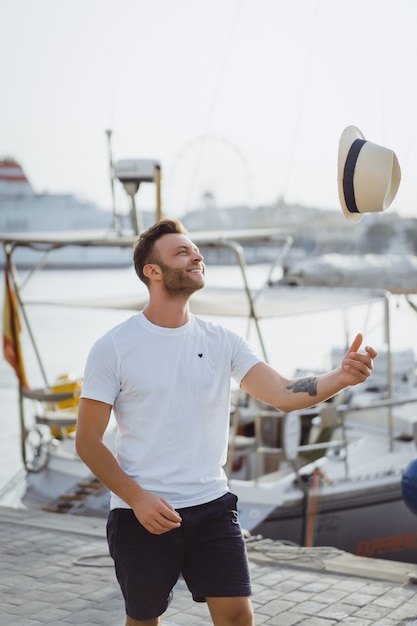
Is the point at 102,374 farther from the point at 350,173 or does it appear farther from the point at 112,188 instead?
the point at 112,188

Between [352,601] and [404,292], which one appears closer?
[352,601]

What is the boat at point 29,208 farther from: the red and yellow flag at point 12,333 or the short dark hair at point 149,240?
the short dark hair at point 149,240

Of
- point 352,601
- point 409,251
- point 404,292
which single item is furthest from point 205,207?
point 352,601

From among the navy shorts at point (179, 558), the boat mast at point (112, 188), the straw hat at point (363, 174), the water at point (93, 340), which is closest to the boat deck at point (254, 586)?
the navy shorts at point (179, 558)

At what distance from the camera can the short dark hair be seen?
2920 millimetres

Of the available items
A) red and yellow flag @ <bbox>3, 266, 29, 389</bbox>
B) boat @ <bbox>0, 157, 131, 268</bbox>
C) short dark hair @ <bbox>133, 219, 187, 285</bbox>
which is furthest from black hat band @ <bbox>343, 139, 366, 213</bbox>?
boat @ <bbox>0, 157, 131, 268</bbox>

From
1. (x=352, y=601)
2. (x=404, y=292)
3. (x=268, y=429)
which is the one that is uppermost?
(x=404, y=292)

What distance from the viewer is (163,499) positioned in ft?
8.82

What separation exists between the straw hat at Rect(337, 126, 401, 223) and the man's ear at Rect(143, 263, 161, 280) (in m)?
1.03

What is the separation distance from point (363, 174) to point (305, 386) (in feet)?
3.43

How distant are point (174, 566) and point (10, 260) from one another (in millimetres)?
5517

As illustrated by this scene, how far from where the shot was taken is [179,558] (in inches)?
112

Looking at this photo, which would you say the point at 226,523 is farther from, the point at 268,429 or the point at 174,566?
the point at 268,429

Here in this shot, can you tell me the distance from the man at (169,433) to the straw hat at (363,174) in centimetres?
92
